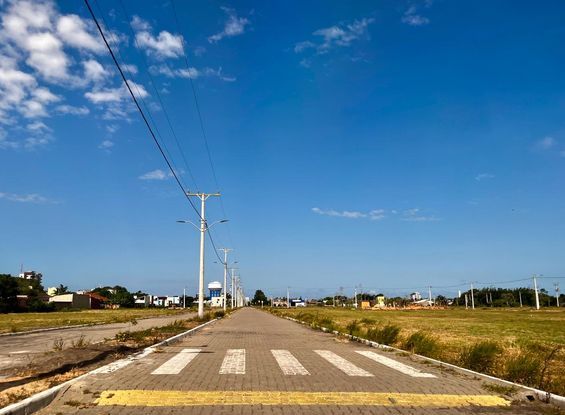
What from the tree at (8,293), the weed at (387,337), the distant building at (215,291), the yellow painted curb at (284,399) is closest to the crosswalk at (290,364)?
the yellow painted curb at (284,399)

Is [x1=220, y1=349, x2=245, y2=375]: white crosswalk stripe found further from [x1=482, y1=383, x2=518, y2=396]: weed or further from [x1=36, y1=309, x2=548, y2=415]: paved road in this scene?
[x1=482, y1=383, x2=518, y2=396]: weed

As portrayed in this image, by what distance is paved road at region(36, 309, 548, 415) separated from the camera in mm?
7848

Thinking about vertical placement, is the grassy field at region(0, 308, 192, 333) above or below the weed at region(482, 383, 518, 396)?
above

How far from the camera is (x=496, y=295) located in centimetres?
18688

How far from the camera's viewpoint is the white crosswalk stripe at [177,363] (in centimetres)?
1137

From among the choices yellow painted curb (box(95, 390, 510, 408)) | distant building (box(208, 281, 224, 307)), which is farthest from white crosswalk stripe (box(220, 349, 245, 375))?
distant building (box(208, 281, 224, 307))

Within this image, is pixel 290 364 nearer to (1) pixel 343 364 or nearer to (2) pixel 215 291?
(1) pixel 343 364

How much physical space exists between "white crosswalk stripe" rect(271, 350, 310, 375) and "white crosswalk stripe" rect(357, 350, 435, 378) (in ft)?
7.45

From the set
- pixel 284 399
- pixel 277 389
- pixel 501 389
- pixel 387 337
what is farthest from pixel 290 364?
pixel 387 337

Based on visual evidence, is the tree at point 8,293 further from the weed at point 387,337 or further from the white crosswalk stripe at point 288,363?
the white crosswalk stripe at point 288,363

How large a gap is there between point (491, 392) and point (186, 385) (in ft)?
18.3

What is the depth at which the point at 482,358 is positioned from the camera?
13031 mm

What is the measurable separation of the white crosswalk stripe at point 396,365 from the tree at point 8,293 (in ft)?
307

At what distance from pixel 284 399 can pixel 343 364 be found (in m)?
5.09
